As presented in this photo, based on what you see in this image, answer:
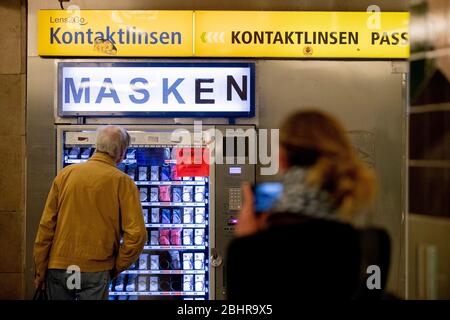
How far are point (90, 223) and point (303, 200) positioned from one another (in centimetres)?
199

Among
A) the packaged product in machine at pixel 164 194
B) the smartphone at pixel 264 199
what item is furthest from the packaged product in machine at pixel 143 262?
the smartphone at pixel 264 199

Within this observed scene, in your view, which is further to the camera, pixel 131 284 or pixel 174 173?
pixel 131 284

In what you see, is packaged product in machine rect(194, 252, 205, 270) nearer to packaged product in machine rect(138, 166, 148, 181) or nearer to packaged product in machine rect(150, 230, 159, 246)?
packaged product in machine rect(150, 230, 159, 246)

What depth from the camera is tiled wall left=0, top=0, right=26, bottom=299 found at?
5.11 m

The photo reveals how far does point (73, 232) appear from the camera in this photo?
3750 millimetres

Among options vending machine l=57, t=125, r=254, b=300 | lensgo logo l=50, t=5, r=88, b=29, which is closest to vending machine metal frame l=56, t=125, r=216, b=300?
vending machine l=57, t=125, r=254, b=300

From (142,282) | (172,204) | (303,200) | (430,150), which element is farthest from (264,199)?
(142,282)

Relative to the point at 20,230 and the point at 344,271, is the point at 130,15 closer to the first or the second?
the point at 20,230

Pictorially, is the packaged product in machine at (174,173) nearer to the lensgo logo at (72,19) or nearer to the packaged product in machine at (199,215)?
the packaged product in machine at (199,215)

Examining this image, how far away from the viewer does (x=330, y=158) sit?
2.22 m

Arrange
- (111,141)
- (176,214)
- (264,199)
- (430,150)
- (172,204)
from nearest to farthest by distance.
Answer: (264,199), (430,150), (111,141), (172,204), (176,214)

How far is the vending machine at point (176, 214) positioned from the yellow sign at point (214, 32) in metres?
0.76

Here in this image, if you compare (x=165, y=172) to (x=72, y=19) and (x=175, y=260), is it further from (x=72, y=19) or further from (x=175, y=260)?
(x=72, y=19)

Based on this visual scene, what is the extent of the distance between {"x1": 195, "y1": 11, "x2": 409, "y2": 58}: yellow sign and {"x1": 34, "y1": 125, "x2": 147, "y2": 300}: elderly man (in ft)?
5.67
